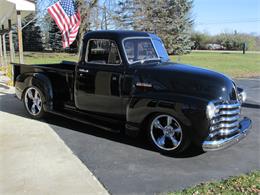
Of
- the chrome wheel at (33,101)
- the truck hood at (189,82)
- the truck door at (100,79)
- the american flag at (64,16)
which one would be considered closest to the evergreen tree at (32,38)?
the american flag at (64,16)

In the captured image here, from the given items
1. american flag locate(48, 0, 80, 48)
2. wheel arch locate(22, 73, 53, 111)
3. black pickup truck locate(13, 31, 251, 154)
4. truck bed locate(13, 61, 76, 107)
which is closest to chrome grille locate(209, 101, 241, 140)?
black pickup truck locate(13, 31, 251, 154)

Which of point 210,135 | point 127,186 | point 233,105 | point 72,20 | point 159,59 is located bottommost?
point 127,186

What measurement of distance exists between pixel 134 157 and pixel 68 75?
2.45 m

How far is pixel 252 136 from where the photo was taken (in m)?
6.31

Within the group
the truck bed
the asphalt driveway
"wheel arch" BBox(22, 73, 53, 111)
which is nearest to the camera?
the asphalt driveway

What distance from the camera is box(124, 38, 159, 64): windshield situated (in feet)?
19.1

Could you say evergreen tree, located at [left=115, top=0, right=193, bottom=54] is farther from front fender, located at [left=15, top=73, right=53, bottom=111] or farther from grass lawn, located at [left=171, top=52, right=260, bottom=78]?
front fender, located at [left=15, top=73, right=53, bottom=111]

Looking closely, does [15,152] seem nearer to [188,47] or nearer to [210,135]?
[210,135]

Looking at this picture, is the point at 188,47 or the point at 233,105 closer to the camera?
the point at 233,105

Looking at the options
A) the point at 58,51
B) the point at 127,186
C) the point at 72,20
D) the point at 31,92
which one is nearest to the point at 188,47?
the point at 58,51

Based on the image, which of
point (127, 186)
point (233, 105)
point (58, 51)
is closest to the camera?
point (127, 186)

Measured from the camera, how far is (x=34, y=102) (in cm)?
741

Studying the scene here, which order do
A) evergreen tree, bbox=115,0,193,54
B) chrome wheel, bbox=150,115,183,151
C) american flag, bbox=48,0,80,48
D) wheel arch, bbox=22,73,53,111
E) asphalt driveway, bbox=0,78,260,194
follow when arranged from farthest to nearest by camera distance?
evergreen tree, bbox=115,0,193,54 < american flag, bbox=48,0,80,48 < wheel arch, bbox=22,73,53,111 < chrome wheel, bbox=150,115,183,151 < asphalt driveway, bbox=0,78,260,194

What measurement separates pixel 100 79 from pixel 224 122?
7.46ft
